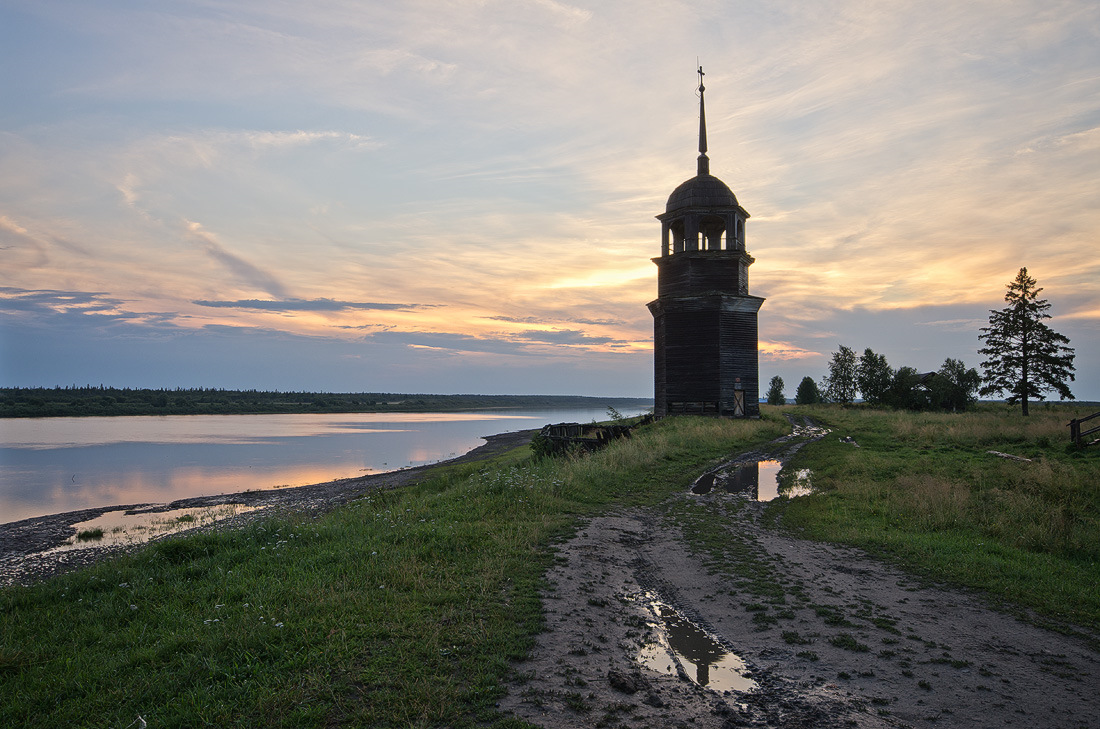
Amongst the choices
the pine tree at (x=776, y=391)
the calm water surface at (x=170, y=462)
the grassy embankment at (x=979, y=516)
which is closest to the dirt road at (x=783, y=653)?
the grassy embankment at (x=979, y=516)

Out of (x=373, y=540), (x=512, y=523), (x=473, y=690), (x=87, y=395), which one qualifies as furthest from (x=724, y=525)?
(x=87, y=395)

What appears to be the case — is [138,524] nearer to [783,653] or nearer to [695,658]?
[695,658]

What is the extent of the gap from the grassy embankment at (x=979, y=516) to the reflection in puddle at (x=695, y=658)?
448 centimetres

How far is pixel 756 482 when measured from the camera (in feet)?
60.9

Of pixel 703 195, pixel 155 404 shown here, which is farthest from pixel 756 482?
pixel 155 404

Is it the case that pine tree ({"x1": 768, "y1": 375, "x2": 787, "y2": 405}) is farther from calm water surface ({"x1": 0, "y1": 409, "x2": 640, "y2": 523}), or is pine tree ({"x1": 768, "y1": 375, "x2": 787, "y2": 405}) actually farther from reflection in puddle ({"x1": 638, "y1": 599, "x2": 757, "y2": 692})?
reflection in puddle ({"x1": 638, "y1": 599, "x2": 757, "y2": 692})

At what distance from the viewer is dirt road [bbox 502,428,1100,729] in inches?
205

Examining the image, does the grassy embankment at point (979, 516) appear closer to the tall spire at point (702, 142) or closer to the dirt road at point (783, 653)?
the dirt road at point (783, 653)

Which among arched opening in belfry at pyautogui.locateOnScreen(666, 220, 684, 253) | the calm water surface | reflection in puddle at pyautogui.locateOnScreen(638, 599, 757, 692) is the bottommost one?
the calm water surface

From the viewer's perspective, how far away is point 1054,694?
Result: 17.8 feet

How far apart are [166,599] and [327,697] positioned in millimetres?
4741

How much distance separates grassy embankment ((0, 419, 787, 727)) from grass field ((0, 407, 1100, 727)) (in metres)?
0.03

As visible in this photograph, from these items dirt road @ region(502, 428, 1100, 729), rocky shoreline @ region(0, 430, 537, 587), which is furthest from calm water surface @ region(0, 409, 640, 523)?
dirt road @ region(502, 428, 1100, 729)

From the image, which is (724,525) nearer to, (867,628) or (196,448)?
(867,628)
